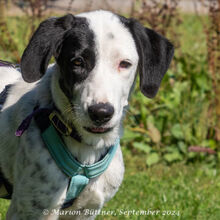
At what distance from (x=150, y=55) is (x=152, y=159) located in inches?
102

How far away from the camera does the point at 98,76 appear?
109 inches

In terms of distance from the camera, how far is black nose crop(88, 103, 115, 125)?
266cm

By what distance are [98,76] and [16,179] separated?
34.1 inches

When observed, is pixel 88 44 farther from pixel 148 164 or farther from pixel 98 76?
pixel 148 164

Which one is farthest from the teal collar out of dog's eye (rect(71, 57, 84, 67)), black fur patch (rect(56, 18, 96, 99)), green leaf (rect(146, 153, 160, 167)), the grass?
green leaf (rect(146, 153, 160, 167))

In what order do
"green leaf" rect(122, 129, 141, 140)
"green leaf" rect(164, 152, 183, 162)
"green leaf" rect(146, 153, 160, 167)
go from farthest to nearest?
"green leaf" rect(122, 129, 141, 140), "green leaf" rect(164, 152, 183, 162), "green leaf" rect(146, 153, 160, 167)

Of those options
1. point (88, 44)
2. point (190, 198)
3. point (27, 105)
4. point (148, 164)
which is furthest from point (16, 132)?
point (148, 164)

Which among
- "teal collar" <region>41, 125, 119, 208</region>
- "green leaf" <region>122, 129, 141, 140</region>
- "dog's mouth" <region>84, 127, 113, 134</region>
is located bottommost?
"green leaf" <region>122, 129, 141, 140</region>

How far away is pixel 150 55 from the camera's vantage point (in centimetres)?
311

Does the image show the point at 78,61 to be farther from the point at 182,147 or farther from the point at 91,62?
the point at 182,147

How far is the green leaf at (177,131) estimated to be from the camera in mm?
5780

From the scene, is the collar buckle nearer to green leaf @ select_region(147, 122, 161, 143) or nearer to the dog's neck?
the dog's neck

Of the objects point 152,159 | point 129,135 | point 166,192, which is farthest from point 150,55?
point 129,135

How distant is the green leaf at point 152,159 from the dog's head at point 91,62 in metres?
2.50
